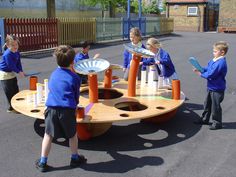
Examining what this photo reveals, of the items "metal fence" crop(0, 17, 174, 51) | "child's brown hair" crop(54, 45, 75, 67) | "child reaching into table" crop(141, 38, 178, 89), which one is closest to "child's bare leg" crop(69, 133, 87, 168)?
"child's brown hair" crop(54, 45, 75, 67)

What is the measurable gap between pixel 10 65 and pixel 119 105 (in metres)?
2.05

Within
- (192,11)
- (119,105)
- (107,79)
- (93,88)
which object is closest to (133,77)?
(119,105)

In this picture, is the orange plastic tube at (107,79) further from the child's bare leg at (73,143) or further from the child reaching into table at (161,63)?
the child's bare leg at (73,143)

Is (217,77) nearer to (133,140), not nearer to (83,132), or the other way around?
(133,140)

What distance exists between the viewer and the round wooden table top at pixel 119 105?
4588 mm

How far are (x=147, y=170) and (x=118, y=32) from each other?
741 inches

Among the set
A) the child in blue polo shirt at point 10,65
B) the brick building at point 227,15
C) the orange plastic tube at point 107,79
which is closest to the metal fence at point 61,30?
the child in blue polo shirt at point 10,65

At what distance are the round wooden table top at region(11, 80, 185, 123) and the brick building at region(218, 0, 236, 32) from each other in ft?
112

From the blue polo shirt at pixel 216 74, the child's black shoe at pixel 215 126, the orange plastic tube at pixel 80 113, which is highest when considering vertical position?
the blue polo shirt at pixel 216 74

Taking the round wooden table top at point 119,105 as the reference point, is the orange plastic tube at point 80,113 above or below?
above

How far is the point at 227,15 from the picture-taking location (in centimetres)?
3784

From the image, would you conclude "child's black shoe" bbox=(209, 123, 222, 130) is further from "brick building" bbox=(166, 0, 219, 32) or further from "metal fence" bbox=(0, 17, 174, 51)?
"brick building" bbox=(166, 0, 219, 32)

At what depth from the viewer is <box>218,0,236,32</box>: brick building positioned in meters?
37.5

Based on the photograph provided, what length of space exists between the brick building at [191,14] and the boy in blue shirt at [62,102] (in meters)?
37.7
